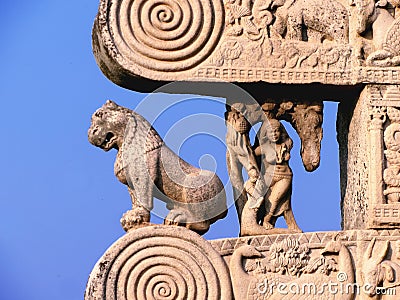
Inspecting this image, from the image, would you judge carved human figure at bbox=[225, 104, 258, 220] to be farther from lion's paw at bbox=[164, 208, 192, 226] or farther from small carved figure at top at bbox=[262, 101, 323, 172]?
lion's paw at bbox=[164, 208, 192, 226]

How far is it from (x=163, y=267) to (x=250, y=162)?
1449 millimetres

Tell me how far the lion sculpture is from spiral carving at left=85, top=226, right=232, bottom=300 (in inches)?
8.4

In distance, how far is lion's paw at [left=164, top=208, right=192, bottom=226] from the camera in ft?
52.9

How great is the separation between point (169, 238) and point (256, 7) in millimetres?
2259

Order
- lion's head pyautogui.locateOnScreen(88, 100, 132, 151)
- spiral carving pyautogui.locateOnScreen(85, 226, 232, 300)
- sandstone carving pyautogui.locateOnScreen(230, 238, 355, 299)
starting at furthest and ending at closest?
1. lion's head pyautogui.locateOnScreen(88, 100, 132, 151)
2. sandstone carving pyautogui.locateOnScreen(230, 238, 355, 299)
3. spiral carving pyautogui.locateOnScreen(85, 226, 232, 300)

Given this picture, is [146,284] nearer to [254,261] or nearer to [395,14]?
[254,261]

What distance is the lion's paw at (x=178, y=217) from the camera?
16.1m

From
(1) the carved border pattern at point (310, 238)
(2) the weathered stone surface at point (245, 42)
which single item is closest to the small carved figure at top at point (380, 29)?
(2) the weathered stone surface at point (245, 42)

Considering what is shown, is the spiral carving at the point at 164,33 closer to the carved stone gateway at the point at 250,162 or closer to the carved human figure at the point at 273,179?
the carved stone gateway at the point at 250,162

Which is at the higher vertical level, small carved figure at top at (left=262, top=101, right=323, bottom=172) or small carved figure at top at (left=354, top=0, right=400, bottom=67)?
small carved figure at top at (left=354, top=0, right=400, bottom=67)

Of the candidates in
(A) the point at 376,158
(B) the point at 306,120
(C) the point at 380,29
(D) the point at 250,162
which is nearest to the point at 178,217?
(D) the point at 250,162

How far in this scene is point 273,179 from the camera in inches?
659

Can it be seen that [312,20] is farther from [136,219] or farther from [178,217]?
[136,219]

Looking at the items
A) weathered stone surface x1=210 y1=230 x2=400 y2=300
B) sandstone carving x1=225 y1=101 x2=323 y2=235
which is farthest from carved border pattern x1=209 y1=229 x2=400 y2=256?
sandstone carving x1=225 y1=101 x2=323 y2=235
